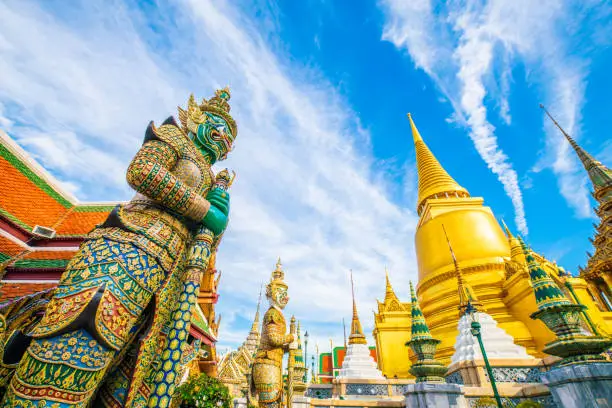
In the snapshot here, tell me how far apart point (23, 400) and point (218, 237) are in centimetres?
191

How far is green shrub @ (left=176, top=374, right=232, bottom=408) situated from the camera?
409 centimetres

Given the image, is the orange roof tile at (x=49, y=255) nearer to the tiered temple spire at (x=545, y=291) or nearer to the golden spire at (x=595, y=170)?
the tiered temple spire at (x=545, y=291)

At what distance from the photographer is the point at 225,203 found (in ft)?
10.8

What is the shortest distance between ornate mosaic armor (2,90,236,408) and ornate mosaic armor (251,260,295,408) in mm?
4043

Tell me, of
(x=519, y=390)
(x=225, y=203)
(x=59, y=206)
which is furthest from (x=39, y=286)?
(x=519, y=390)

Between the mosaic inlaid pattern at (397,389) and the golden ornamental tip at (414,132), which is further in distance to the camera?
the golden ornamental tip at (414,132)

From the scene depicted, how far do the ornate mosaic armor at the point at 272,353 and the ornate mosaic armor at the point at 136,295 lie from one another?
4.04 metres

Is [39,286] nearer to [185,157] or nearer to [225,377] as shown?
[185,157]

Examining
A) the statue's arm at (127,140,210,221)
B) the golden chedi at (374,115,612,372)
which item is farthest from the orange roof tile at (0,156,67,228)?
the golden chedi at (374,115,612,372)

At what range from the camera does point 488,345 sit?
7.85 meters

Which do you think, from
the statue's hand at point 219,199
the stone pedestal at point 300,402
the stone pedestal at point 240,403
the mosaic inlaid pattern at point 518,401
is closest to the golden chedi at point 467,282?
the mosaic inlaid pattern at point 518,401

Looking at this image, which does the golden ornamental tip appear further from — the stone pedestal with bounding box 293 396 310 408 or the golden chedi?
the stone pedestal with bounding box 293 396 310 408

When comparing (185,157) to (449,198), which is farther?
(449,198)

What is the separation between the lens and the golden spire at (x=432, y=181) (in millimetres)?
18656
